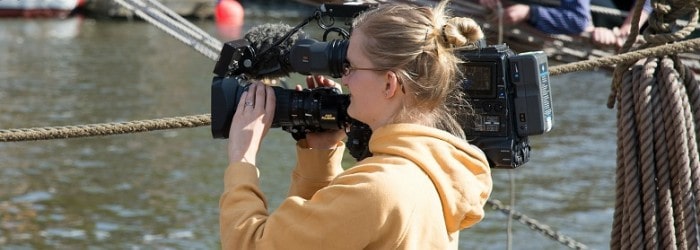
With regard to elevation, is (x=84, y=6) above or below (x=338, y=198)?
below

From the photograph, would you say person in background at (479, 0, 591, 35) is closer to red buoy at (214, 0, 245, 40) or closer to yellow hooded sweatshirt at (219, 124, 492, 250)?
yellow hooded sweatshirt at (219, 124, 492, 250)

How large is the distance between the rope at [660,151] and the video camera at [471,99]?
2.69ft

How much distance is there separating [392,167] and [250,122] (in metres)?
0.25

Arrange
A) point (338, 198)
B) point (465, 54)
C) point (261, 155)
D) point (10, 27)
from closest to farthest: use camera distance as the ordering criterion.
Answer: point (338, 198), point (465, 54), point (261, 155), point (10, 27)

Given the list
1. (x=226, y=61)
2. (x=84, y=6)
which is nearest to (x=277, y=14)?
(x=84, y=6)

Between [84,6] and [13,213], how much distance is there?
49.3ft

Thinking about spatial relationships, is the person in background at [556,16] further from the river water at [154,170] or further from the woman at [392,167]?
the woman at [392,167]

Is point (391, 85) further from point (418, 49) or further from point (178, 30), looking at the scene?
point (178, 30)

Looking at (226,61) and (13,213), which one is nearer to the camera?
(226,61)

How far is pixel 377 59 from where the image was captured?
5.77ft

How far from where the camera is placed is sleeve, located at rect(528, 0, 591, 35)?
4.86m

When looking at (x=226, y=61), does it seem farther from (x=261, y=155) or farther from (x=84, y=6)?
(x=84, y=6)

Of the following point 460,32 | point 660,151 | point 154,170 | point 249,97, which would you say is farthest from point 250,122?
point 154,170

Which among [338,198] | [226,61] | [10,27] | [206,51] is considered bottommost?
[10,27]
